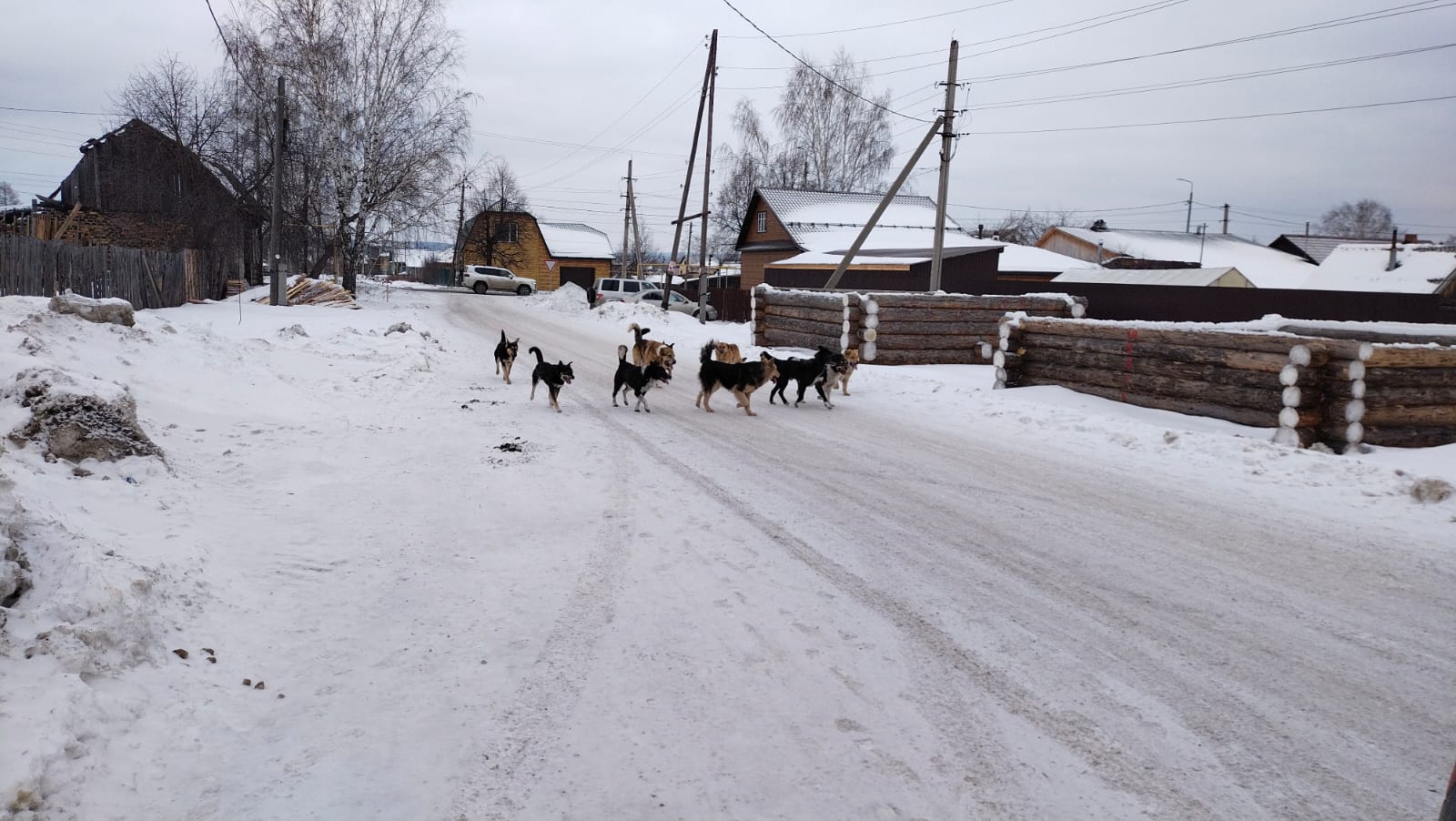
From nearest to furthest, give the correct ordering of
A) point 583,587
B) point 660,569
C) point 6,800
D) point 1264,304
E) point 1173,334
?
point 6,800
point 583,587
point 660,569
point 1173,334
point 1264,304

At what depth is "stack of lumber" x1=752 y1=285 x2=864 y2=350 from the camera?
1997 cm

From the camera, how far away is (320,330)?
2000 centimetres

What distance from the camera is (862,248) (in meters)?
44.5

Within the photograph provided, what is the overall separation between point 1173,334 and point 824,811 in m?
11.0

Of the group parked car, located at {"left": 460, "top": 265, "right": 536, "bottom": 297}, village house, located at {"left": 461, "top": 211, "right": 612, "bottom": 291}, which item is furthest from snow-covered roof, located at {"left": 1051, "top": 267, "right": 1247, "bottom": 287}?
village house, located at {"left": 461, "top": 211, "right": 612, "bottom": 291}

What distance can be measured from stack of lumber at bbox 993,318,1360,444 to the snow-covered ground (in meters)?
1.13

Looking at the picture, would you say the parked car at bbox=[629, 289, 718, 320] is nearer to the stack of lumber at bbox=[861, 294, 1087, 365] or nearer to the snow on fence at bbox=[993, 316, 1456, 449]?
the stack of lumber at bbox=[861, 294, 1087, 365]

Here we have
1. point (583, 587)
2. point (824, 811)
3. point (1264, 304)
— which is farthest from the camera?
point (1264, 304)

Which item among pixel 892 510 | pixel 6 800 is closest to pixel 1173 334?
pixel 892 510

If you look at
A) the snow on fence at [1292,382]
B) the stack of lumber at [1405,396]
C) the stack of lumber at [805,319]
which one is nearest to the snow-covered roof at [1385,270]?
the stack of lumber at [805,319]

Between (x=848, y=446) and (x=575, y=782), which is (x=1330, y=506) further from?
(x=575, y=782)

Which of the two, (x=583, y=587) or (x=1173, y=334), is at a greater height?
(x=1173, y=334)

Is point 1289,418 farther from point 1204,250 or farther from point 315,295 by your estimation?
point 1204,250

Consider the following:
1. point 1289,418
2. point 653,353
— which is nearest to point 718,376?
point 653,353
